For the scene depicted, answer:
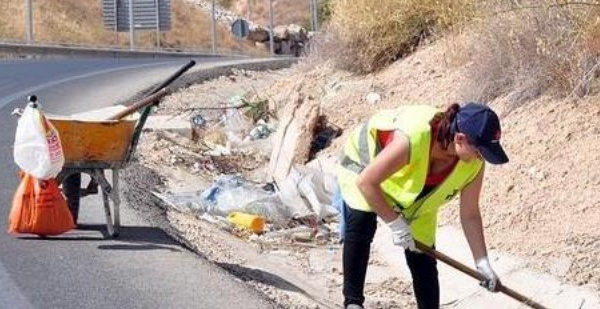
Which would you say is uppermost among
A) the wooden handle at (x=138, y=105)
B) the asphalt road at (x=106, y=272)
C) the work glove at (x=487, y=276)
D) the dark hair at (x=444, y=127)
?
the dark hair at (x=444, y=127)

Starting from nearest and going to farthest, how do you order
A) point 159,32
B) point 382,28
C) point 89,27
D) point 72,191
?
point 72,191 → point 382,28 → point 159,32 → point 89,27

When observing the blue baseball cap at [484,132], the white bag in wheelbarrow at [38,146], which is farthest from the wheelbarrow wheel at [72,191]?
the blue baseball cap at [484,132]

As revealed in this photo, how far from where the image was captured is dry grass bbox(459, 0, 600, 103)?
11.1m

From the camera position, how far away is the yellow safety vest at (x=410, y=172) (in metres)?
6.27

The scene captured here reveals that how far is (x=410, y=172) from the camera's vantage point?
6.42m

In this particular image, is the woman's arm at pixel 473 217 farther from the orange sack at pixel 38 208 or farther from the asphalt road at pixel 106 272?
the orange sack at pixel 38 208

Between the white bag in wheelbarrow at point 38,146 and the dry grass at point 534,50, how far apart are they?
4565 mm

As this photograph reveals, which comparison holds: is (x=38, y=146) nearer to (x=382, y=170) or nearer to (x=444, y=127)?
(x=382, y=170)

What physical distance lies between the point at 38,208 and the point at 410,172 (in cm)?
311

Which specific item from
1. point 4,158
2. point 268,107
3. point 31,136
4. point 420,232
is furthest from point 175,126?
point 420,232

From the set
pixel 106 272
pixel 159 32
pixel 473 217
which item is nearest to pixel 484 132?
A: pixel 473 217

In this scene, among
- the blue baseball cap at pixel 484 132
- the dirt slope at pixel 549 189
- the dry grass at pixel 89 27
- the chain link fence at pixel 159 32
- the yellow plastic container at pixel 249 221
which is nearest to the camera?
the blue baseball cap at pixel 484 132

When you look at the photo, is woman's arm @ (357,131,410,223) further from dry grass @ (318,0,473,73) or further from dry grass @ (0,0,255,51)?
dry grass @ (0,0,255,51)

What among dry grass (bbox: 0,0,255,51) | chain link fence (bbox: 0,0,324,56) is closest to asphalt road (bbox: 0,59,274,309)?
chain link fence (bbox: 0,0,324,56)
